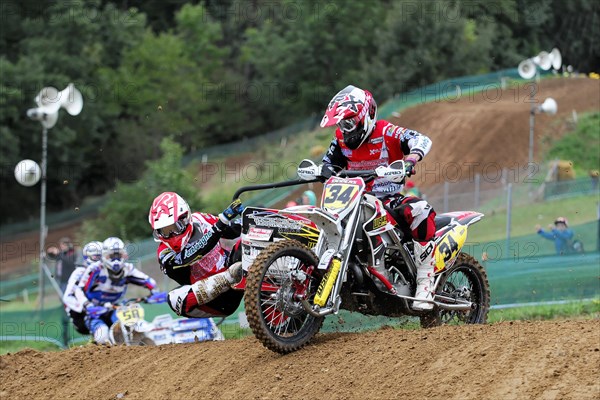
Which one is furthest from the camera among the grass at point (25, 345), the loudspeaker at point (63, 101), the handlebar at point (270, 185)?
the loudspeaker at point (63, 101)

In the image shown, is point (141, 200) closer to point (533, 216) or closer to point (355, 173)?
point (533, 216)

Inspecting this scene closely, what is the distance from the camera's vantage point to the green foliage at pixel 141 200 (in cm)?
3481

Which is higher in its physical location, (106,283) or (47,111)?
(47,111)

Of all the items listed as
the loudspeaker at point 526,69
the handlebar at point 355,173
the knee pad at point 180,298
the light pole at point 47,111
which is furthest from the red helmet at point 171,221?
the loudspeaker at point 526,69

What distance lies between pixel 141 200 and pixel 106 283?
2185 cm

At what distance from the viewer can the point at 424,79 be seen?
54406mm

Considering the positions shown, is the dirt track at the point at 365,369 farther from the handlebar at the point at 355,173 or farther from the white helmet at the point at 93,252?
the white helmet at the point at 93,252

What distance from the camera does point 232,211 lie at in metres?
8.98

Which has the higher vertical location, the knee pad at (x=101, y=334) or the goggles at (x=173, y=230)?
the goggles at (x=173, y=230)

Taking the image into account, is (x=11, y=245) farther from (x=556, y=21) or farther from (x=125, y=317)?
(x=125, y=317)

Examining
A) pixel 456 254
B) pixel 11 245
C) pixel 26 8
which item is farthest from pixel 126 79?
pixel 456 254

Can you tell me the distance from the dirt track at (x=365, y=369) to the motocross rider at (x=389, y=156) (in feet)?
2.79

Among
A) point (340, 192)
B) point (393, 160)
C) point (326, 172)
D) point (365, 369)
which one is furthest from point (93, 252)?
point (365, 369)

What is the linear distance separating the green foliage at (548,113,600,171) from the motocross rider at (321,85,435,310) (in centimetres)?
2390
